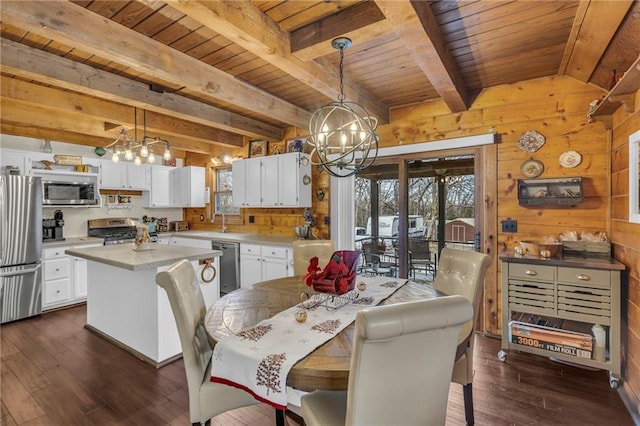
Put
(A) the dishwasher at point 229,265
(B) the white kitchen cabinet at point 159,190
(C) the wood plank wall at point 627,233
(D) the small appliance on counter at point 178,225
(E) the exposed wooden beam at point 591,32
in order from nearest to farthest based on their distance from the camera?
(E) the exposed wooden beam at point 591,32 → (C) the wood plank wall at point 627,233 → (A) the dishwasher at point 229,265 → (B) the white kitchen cabinet at point 159,190 → (D) the small appliance on counter at point 178,225

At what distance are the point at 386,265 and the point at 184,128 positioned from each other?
10.9ft

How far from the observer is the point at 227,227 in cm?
567

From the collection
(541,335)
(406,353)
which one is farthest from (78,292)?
(541,335)

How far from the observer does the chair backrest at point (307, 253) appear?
9.50 ft

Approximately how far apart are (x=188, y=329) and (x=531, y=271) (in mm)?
2616

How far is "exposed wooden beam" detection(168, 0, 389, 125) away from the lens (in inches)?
64.3

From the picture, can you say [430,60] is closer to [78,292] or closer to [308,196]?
[308,196]

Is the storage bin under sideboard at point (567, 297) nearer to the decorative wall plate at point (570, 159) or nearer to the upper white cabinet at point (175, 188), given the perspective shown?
the decorative wall plate at point (570, 159)

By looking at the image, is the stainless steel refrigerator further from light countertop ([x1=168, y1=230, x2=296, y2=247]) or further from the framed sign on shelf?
the framed sign on shelf

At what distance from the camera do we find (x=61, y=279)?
4156 mm

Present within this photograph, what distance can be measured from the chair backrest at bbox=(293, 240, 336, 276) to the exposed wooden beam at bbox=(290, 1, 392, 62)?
61.4 inches

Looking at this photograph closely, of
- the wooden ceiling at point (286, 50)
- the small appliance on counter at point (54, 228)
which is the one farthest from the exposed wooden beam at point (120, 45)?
the small appliance on counter at point (54, 228)

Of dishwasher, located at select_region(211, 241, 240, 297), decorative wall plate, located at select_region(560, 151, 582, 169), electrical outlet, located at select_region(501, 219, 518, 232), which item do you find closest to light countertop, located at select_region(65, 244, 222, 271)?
dishwasher, located at select_region(211, 241, 240, 297)

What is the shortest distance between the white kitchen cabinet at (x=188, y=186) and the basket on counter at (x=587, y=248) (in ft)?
17.0
